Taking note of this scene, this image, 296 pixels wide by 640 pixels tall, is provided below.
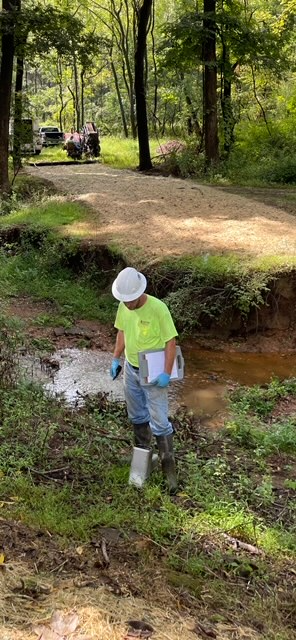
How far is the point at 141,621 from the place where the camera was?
2.95 meters

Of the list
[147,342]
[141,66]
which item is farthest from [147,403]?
[141,66]

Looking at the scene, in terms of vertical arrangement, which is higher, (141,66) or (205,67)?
(141,66)

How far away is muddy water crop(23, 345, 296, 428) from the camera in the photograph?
702 centimetres

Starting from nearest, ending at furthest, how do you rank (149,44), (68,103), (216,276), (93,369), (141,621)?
(141,621) → (93,369) → (216,276) → (149,44) → (68,103)

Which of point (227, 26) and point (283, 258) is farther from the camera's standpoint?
point (227, 26)

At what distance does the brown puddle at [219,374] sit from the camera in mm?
6945

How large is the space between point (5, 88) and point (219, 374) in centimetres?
1024

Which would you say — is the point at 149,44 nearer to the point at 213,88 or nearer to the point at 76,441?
the point at 213,88

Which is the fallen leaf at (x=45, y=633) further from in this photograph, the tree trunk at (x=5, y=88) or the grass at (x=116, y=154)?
the grass at (x=116, y=154)

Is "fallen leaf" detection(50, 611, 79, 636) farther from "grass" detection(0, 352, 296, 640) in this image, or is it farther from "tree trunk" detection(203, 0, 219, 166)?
"tree trunk" detection(203, 0, 219, 166)

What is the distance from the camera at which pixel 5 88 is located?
14609 mm

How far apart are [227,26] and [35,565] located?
54.8ft

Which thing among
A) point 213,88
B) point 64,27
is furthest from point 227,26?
point 64,27

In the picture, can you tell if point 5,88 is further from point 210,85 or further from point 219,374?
point 219,374
